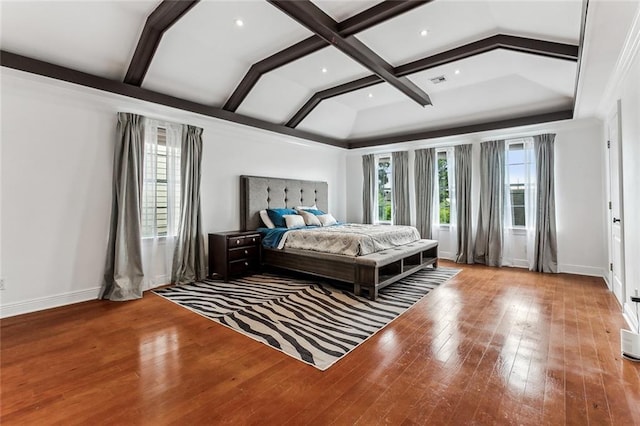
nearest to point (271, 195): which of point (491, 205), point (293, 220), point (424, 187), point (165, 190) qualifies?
point (293, 220)

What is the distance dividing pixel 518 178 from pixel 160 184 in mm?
5893

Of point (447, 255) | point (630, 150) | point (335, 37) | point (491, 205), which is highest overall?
point (335, 37)

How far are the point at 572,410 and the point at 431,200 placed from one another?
4.76 meters

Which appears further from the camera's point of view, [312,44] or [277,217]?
[277,217]

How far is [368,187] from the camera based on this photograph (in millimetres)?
7160

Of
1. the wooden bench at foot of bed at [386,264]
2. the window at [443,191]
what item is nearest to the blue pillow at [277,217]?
the wooden bench at foot of bed at [386,264]

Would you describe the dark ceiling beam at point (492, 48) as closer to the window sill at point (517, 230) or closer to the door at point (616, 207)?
the door at point (616, 207)

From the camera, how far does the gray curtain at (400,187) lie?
6492 mm

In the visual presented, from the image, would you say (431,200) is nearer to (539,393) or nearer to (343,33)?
(343,33)

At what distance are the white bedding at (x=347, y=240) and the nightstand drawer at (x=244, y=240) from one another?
45cm

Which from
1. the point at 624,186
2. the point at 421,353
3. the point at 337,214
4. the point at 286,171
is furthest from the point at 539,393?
the point at 337,214

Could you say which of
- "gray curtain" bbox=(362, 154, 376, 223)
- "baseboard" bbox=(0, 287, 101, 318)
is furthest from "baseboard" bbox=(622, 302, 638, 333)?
"baseboard" bbox=(0, 287, 101, 318)

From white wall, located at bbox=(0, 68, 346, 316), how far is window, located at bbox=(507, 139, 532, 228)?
5765mm

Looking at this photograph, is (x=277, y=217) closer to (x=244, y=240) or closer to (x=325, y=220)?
(x=244, y=240)
